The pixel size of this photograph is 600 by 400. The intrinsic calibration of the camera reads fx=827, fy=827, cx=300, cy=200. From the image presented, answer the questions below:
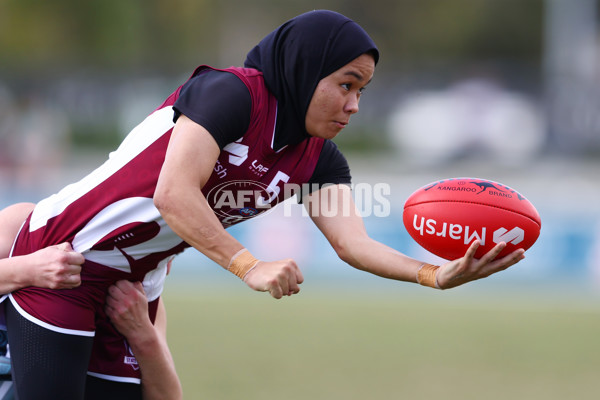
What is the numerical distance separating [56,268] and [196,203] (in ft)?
2.45

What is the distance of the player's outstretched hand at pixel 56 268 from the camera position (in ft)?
10.7

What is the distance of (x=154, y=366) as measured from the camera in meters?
3.75

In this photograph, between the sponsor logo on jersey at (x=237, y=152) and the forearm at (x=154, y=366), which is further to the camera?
the forearm at (x=154, y=366)

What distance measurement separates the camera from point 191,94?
9.90 ft

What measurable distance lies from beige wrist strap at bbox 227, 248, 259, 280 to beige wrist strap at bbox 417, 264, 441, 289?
832 mm

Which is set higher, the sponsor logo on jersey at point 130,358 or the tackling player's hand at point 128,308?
the tackling player's hand at point 128,308

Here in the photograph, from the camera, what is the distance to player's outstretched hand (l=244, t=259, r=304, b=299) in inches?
110

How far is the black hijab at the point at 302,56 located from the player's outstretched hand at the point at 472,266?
0.82m

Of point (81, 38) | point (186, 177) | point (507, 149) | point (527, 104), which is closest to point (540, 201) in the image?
point (507, 149)

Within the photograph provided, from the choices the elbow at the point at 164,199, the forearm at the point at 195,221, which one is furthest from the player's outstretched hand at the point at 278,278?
the elbow at the point at 164,199

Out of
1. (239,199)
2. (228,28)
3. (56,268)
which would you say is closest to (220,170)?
(239,199)

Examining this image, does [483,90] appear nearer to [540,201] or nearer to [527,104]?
[527,104]

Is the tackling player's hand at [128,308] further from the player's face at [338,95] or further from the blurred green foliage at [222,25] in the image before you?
the blurred green foliage at [222,25]

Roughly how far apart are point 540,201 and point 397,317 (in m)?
4.31
